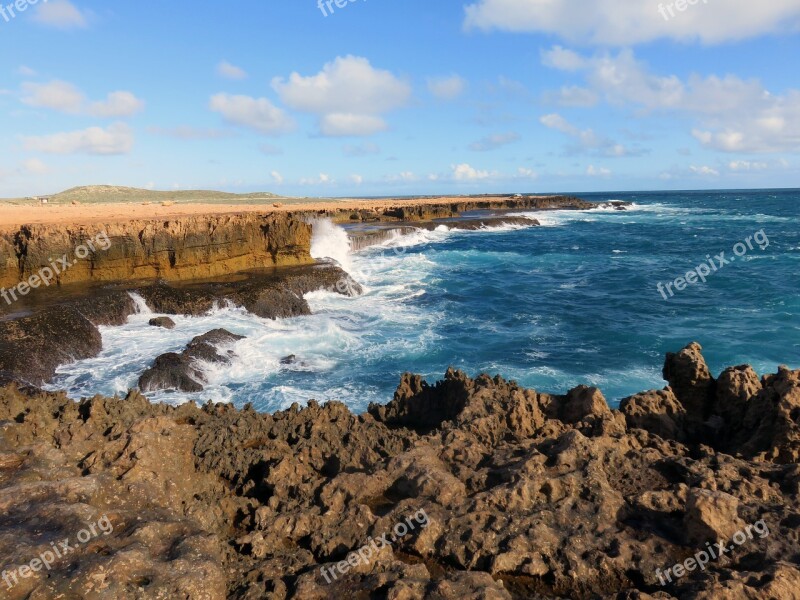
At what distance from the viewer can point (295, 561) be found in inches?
177

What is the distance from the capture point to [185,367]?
13820 mm

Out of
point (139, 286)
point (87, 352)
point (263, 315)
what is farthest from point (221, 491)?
point (139, 286)

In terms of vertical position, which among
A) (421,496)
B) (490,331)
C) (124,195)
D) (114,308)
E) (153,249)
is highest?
(124,195)

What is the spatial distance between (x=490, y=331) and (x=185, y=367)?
34.7 feet

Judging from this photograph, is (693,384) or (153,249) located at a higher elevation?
(153,249)

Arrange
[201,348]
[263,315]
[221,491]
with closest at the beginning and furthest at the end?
1. [221,491]
2. [201,348]
3. [263,315]

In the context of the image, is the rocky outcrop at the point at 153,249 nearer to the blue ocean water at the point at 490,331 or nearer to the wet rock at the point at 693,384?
the blue ocean water at the point at 490,331

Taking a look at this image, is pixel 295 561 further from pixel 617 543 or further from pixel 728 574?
pixel 728 574

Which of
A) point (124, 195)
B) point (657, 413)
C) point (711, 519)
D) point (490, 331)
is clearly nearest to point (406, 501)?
point (711, 519)

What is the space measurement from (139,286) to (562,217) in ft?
219

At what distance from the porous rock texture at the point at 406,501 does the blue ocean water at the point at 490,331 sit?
571 cm

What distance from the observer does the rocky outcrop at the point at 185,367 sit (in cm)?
1325

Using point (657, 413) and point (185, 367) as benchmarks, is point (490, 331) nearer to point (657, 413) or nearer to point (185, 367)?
point (185, 367)

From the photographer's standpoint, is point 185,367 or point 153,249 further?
point 153,249
